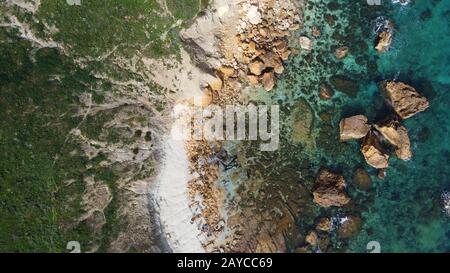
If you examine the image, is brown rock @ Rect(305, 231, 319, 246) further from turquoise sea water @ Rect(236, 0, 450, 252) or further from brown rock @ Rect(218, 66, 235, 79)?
brown rock @ Rect(218, 66, 235, 79)

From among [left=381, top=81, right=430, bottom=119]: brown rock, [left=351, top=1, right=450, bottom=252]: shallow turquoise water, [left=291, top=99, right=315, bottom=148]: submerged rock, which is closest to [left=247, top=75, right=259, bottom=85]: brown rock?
[left=291, top=99, right=315, bottom=148]: submerged rock

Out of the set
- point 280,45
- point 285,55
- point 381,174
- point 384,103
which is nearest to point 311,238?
point 381,174

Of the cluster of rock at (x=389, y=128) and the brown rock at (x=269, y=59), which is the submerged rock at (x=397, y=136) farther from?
the brown rock at (x=269, y=59)

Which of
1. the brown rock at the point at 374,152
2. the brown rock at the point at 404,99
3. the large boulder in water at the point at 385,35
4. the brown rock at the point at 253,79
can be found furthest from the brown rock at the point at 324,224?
the large boulder in water at the point at 385,35

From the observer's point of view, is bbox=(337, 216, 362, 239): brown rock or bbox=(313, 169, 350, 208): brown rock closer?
bbox=(313, 169, 350, 208): brown rock

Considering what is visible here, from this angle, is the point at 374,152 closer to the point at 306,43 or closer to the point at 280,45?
the point at 306,43

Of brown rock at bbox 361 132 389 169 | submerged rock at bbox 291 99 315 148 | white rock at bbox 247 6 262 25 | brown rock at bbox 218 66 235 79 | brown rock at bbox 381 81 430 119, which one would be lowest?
brown rock at bbox 361 132 389 169
